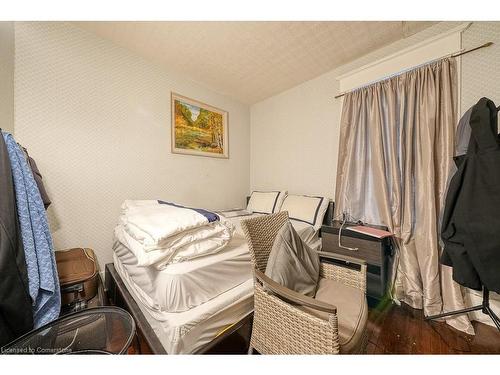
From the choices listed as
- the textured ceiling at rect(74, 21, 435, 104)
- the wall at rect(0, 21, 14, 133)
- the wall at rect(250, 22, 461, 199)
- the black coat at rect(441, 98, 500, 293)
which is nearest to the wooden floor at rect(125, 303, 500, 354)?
the black coat at rect(441, 98, 500, 293)

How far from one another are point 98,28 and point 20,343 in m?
2.36

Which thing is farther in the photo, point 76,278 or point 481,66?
point 481,66

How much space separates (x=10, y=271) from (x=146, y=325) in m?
0.72

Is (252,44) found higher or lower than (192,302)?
higher

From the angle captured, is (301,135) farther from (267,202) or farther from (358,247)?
(358,247)

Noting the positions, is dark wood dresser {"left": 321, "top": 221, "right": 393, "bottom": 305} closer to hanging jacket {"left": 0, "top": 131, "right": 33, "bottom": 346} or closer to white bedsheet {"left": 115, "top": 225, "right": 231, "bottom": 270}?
white bedsheet {"left": 115, "top": 225, "right": 231, "bottom": 270}

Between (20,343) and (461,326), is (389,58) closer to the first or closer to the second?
(461,326)

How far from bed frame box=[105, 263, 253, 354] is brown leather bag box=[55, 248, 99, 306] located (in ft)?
0.65

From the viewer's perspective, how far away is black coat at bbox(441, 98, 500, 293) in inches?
42.9

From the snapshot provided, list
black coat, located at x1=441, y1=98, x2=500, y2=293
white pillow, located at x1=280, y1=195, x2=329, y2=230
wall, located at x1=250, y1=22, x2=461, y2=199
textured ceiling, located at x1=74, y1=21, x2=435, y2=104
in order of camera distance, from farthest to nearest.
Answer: wall, located at x1=250, y1=22, x2=461, y2=199 < white pillow, located at x1=280, y1=195, x2=329, y2=230 < textured ceiling, located at x1=74, y1=21, x2=435, y2=104 < black coat, located at x1=441, y1=98, x2=500, y2=293

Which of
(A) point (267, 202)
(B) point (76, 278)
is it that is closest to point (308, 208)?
(A) point (267, 202)

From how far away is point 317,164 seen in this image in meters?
2.56

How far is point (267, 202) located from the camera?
2.78m

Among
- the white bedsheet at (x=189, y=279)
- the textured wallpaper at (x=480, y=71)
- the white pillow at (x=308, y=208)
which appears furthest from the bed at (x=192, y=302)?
the textured wallpaper at (x=480, y=71)
